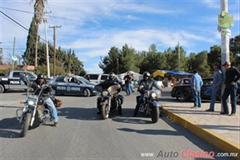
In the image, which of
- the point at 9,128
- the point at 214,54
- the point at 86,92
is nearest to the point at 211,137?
the point at 9,128

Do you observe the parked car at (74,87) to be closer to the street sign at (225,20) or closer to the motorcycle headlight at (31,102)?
the street sign at (225,20)

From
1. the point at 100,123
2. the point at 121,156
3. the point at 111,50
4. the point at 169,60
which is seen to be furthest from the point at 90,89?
the point at 111,50

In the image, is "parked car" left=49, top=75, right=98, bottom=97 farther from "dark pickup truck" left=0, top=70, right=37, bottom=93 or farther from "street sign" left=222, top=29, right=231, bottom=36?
"street sign" left=222, top=29, right=231, bottom=36

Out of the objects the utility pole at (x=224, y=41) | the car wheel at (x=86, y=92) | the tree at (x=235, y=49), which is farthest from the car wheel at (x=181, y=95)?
the tree at (x=235, y=49)

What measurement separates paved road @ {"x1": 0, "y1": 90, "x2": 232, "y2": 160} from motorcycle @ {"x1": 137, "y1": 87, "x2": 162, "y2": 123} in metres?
0.28

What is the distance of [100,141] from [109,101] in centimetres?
250

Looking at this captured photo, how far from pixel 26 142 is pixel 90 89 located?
35.0 ft

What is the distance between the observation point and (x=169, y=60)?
60406 mm

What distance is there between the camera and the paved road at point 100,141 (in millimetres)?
4361

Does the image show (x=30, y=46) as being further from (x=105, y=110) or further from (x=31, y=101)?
(x=31, y=101)

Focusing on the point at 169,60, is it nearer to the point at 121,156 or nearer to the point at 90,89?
the point at 90,89

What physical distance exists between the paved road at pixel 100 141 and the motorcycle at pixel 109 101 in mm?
496

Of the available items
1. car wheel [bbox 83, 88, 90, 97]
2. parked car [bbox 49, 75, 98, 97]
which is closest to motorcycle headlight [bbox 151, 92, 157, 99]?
parked car [bbox 49, 75, 98, 97]

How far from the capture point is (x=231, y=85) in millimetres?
7164
